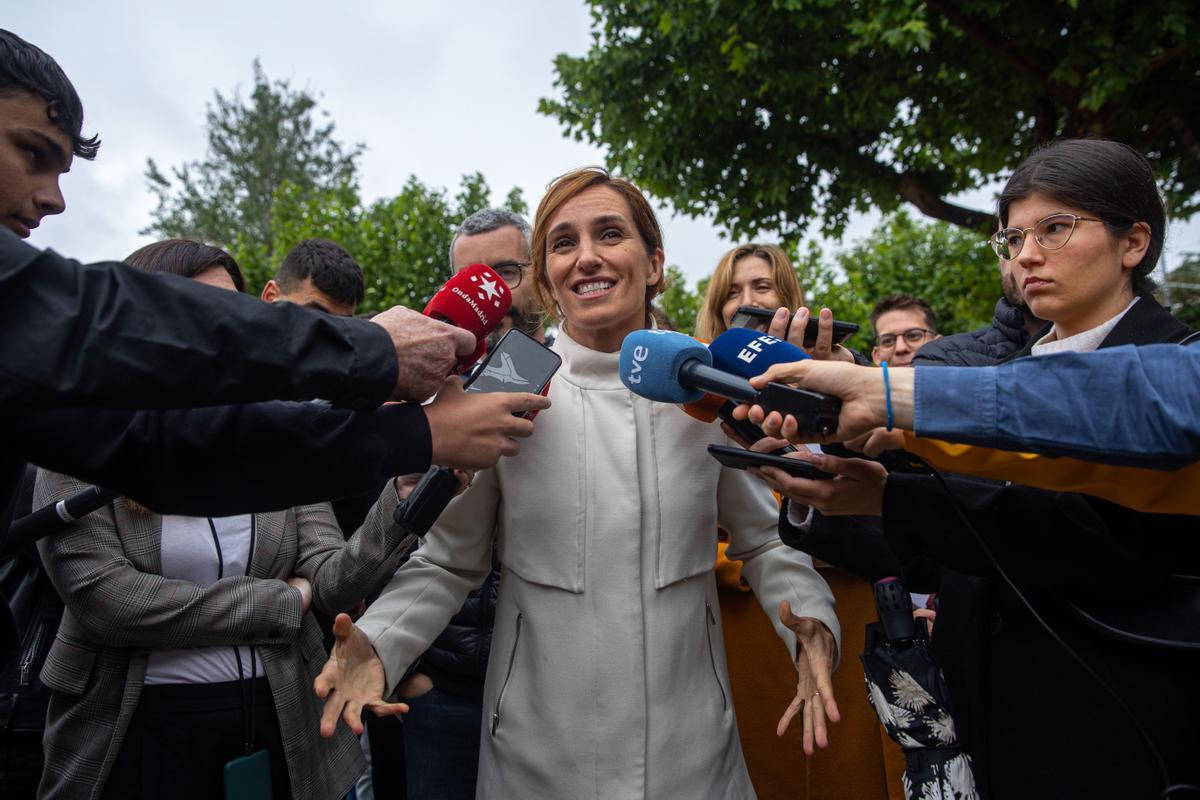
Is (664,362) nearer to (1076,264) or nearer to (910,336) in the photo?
(1076,264)

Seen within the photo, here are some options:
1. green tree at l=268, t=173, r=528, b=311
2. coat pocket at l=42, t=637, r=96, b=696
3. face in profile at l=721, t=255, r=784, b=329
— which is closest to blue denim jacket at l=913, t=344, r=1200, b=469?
coat pocket at l=42, t=637, r=96, b=696

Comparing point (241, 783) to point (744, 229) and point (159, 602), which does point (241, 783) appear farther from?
point (744, 229)

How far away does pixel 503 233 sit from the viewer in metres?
3.81

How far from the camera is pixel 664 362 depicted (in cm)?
173

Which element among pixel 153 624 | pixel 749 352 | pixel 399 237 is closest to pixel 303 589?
pixel 153 624

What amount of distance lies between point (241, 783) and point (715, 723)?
1249 mm

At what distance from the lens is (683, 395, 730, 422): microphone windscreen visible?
195 centimetres

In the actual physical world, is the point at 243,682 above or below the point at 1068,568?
below

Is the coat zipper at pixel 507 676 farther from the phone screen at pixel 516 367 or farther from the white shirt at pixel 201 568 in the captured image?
the white shirt at pixel 201 568

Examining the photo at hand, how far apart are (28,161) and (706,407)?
1.51 meters

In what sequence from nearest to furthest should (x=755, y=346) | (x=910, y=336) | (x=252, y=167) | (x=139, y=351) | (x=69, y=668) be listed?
1. (x=139, y=351)
2. (x=755, y=346)
3. (x=69, y=668)
4. (x=910, y=336)
5. (x=252, y=167)

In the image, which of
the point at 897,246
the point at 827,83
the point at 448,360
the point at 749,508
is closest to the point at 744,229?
the point at 827,83

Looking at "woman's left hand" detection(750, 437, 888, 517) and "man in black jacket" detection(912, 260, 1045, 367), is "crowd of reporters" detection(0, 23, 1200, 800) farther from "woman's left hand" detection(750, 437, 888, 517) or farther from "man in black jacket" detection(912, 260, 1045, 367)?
"man in black jacket" detection(912, 260, 1045, 367)

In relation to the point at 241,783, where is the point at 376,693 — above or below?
above
